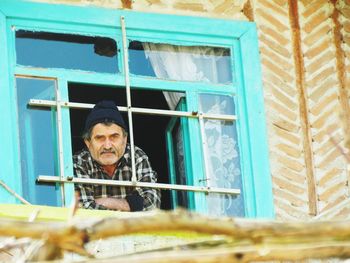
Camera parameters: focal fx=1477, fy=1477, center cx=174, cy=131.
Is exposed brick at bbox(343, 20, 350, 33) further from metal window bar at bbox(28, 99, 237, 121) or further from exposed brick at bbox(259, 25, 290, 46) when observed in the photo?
metal window bar at bbox(28, 99, 237, 121)

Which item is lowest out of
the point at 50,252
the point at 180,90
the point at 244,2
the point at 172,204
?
the point at 50,252

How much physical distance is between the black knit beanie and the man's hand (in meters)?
0.53

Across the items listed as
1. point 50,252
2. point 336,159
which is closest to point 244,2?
point 336,159

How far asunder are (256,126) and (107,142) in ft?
3.08

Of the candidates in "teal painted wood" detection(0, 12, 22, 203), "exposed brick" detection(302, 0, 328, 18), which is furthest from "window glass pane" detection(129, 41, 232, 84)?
"teal painted wood" detection(0, 12, 22, 203)

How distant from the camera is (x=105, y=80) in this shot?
8805mm

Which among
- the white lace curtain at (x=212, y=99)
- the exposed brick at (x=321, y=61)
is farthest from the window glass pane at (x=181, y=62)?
the exposed brick at (x=321, y=61)

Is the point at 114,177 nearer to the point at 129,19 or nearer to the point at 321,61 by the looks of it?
the point at 129,19

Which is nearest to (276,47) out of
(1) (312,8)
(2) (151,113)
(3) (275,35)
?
(3) (275,35)

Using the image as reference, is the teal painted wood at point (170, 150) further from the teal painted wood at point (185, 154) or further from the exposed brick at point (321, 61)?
the exposed brick at point (321, 61)

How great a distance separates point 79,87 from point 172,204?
90 cm

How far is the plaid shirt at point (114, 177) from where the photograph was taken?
8.50 meters

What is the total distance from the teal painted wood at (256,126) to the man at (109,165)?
63 centimetres

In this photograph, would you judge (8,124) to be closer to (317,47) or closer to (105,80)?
(105,80)
